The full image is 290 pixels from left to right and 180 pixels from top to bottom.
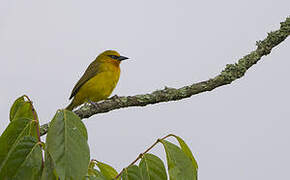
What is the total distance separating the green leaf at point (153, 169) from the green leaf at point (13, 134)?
0.51 metres

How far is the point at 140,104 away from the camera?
3.12 m

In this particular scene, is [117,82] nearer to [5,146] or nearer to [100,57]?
[100,57]

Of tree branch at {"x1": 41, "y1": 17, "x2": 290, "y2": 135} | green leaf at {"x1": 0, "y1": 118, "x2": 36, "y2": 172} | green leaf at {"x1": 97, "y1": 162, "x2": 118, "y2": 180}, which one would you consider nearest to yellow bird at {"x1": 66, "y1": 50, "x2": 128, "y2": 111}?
tree branch at {"x1": 41, "y1": 17, "x2": 290, "y2": 135}

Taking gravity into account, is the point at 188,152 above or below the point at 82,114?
below

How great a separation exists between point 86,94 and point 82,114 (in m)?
2.42

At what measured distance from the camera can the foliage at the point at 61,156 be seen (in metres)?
1.47

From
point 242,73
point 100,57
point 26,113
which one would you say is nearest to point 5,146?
point 26,113

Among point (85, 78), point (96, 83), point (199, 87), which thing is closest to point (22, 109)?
point (199, 87)

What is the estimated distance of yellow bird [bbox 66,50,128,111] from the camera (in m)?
5.63

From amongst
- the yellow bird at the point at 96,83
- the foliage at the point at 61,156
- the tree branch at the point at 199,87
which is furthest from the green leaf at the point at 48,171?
the yellow bird at the point at 96,83

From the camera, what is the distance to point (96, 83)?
5.69 meters

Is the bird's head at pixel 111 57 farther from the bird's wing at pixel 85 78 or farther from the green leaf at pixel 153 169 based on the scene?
the green leaf at pixel 153 169

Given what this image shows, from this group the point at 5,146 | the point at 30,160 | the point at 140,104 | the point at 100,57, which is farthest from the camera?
the point at 100,57

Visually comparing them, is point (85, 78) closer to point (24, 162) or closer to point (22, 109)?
point (22, 109)
